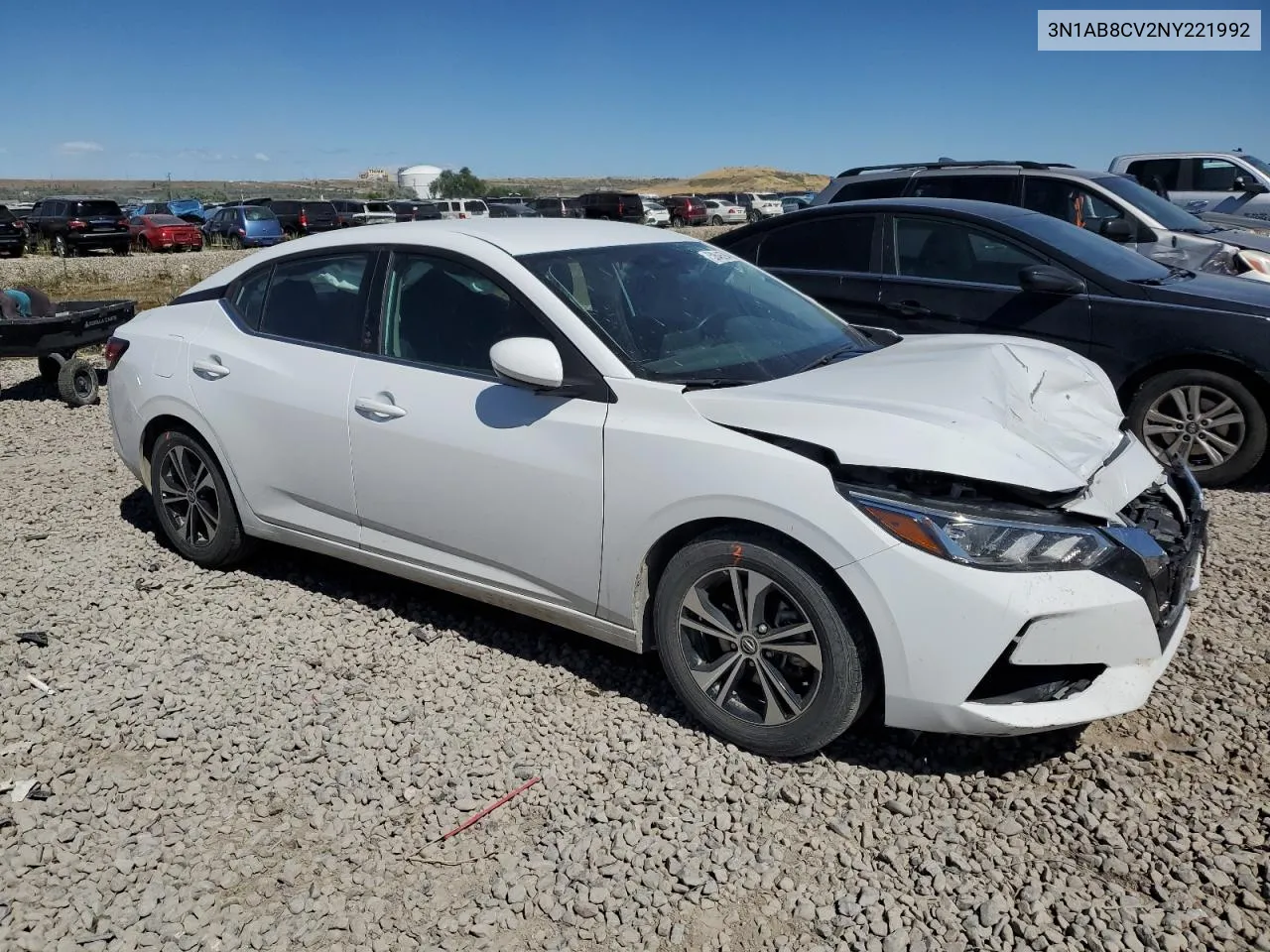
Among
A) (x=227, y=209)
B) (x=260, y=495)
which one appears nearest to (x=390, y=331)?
(x=260, y=495)

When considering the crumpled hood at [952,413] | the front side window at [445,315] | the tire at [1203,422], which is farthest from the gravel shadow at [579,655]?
the tire at [1203,422]

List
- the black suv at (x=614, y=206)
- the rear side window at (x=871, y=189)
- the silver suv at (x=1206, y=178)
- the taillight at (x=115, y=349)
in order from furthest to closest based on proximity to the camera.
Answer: the black suv at (x=614, y=206) < the silver suv at (x=1206, y=178) < the rear side window at (x=871, y=189) < the taillight at (x=115, y=349)

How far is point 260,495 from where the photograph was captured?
4555 millimetres

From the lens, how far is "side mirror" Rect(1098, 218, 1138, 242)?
9.10 m

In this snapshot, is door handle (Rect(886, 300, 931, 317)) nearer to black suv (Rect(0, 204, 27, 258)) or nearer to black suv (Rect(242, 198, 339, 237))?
black suv (Rect(0, 204, 27, 258))

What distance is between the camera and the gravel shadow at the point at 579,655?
3.30 m

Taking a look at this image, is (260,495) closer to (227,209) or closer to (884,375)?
(884,375)

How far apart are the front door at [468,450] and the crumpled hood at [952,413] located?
0.55 m

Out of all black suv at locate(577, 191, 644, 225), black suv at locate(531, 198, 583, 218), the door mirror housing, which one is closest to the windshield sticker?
the door mirror housing

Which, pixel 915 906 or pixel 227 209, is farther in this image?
pixel 227 209

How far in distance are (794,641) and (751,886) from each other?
0.73 meters

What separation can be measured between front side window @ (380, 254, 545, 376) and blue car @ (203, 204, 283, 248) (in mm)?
30176

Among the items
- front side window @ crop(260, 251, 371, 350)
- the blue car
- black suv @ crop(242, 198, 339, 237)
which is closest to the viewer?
front side window @ crop(260, 251, 371, 350)

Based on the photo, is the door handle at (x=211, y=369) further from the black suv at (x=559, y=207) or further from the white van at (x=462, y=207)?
the black suv at (x=559, y=207)
